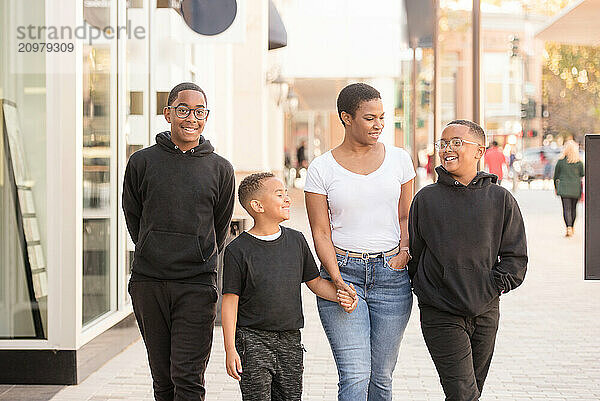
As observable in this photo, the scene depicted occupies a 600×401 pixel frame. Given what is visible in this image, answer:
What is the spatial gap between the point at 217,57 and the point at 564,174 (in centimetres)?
746

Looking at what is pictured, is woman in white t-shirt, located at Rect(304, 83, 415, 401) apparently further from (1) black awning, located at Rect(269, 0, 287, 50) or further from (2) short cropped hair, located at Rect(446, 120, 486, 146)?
(1) black awning, located at Rect(269, 0, 287, 50)

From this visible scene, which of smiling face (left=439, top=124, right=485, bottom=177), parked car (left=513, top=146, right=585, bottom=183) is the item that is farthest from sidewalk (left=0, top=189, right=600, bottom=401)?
parked car (left=513, top=146, right=585, bottom=183)

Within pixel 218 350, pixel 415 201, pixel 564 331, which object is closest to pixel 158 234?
pixel 415 201

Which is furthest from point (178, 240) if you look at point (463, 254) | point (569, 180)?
point (569, 180)

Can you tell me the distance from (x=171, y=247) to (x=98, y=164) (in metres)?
3.01

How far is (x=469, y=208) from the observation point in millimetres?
4316

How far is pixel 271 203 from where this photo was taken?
427 cm

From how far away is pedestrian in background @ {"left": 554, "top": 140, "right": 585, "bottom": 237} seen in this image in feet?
60.1

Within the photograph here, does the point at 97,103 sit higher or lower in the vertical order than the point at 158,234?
higher

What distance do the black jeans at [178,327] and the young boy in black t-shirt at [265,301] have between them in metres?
0.34

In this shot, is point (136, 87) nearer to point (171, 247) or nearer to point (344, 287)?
point (171, 247)

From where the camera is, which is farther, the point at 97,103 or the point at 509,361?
the point at 509,361

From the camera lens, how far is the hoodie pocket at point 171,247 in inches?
176

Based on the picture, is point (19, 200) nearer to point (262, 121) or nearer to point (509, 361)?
point (509, 361)
